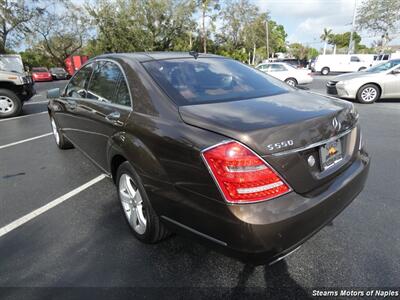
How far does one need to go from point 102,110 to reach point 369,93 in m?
9.33

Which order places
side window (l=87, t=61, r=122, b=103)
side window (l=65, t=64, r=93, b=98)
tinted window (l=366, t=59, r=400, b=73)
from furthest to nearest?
tinted window (l=366, t=59, r=400, b=73)
side window (l=65, t=64, r=93, b=98)
side window (l=87, t=61, r=122, b=103)

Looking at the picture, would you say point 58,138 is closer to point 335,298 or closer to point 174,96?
point 174,96

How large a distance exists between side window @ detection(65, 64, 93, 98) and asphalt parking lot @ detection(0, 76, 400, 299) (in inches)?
48.4

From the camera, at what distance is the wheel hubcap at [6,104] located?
851 centimetres

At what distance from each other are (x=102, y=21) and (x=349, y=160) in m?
33.4

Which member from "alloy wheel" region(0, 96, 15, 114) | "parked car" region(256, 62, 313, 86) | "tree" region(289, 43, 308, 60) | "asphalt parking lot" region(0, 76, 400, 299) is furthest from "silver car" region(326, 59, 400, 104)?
"tree" region(289, 43, 308, 60)

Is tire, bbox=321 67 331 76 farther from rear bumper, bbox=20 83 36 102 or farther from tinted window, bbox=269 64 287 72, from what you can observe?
rear bumper, bbox=20 83 36 102

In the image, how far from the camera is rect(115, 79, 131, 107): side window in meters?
2.44

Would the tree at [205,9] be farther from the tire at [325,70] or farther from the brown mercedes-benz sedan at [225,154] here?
the brown mercedes-benz sedan at [225,154]

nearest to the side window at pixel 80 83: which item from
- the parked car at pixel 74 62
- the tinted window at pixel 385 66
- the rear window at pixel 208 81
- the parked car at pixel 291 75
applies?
the rear window at pixel 208 81

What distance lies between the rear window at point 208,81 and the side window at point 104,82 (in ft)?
1.44

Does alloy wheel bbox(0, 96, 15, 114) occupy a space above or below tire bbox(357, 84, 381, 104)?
above

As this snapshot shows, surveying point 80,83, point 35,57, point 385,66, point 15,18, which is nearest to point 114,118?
point 80,83

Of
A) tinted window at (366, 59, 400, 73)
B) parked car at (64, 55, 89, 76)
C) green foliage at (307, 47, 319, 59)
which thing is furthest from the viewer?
green foliage at (307, 47, 319, 59)
